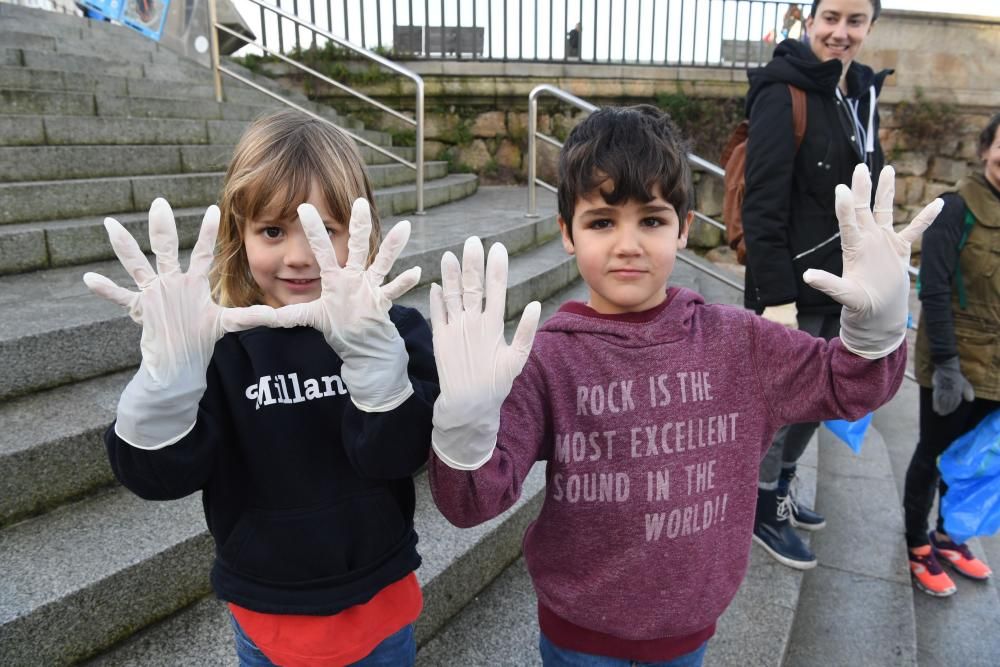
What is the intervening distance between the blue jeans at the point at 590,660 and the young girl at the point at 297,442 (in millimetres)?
284

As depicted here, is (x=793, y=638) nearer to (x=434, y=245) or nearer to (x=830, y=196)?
(x=830, y=196)

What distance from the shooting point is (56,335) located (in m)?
2.05

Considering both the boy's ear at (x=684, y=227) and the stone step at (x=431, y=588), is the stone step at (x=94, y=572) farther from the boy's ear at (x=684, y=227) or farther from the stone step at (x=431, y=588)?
the boy's ear at (x=684, y=227)

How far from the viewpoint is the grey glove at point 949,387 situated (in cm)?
229

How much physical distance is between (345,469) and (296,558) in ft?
0.55

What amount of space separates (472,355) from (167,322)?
1.37ft

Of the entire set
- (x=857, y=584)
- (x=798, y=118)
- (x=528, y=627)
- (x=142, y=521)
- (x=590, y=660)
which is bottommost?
(x=857, y=584)

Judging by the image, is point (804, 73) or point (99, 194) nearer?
point (804, 73)

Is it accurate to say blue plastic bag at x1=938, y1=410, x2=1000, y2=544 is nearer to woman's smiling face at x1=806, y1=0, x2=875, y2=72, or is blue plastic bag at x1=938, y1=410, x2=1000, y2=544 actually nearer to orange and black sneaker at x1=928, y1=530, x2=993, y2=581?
orange and black sneaker at x1=928, y1=530, x2=993, y2=581

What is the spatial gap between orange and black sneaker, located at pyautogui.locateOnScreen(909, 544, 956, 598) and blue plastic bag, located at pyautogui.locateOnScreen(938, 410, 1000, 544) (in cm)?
20

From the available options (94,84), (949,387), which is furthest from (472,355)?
(94,84)

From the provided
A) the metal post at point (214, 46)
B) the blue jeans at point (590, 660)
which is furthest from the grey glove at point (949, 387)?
the metal post at point (214, 46)

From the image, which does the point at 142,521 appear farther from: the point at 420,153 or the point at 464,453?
the point at 420,153

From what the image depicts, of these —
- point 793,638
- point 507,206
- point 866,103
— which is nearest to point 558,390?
point 793,638
